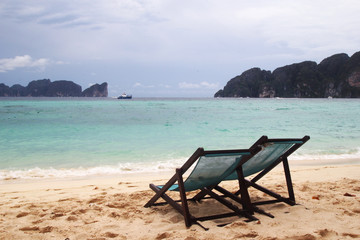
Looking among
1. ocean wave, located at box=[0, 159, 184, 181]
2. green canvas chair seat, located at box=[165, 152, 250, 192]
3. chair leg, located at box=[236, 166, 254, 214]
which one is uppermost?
green canvas chair seat, located at box=[165, 152, 250, 192]

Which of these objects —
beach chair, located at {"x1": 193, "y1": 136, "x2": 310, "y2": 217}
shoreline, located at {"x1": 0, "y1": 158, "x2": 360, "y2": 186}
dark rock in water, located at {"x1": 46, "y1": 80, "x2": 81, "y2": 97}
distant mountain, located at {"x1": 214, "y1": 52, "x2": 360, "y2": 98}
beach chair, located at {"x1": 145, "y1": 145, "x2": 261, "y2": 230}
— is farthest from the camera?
dark rock in water, located at {"x1": 46, "y1": 80, "x2": 81, "y2": 97}

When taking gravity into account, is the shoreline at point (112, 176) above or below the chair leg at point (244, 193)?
below

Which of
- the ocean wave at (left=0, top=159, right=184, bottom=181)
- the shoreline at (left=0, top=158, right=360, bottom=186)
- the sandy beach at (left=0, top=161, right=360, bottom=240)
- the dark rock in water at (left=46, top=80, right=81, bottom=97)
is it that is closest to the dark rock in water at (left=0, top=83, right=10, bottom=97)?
the dark rock in water at (left=46, top=80, right=81, bottom=97)

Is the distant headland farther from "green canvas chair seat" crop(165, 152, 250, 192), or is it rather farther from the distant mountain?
"green canvas chair seat" crop(165, 152, 250, 192)

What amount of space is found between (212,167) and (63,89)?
20530cm

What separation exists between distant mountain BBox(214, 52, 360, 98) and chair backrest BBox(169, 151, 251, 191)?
460 feet

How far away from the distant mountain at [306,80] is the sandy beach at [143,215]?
139 metres

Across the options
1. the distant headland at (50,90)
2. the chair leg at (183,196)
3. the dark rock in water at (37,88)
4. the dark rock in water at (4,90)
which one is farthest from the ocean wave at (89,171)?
the dark rock in water at (4,90)

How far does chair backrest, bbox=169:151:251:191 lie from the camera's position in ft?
9.32

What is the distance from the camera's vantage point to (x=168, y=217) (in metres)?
3.43

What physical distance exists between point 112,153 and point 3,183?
3.59 meters

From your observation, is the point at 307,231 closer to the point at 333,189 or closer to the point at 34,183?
the point at 333,189

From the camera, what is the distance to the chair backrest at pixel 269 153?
10.3ft

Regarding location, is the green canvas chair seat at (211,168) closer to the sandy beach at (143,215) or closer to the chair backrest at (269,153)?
the chair backrest at (269,153)
